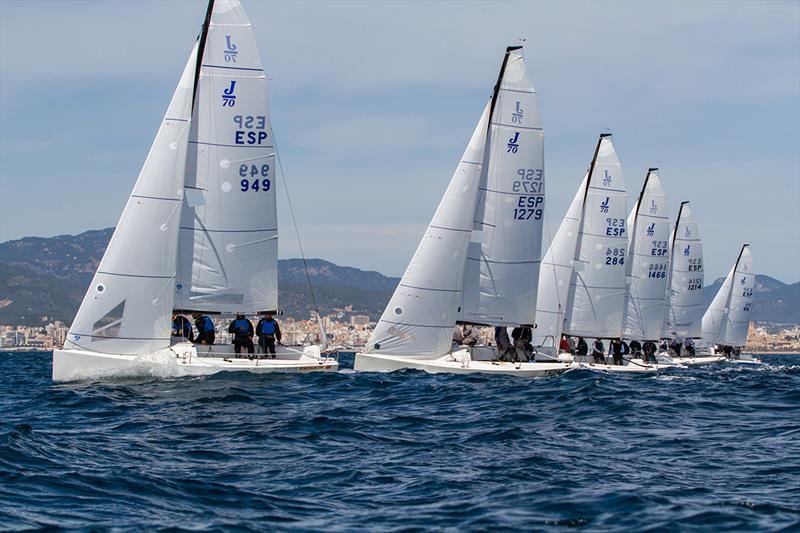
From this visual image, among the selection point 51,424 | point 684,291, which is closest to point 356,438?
point 51,424

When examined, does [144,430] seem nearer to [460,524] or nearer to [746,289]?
[460,524]

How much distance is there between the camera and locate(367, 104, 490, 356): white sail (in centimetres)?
3056

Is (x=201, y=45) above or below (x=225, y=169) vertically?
above

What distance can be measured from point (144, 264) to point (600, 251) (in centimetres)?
2105

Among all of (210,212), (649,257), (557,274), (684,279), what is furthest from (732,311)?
(210,212)

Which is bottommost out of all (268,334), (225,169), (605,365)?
(605,365)

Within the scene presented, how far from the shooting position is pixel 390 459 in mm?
14625

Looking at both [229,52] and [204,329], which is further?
[204,329]

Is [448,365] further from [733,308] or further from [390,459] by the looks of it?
[733,308]

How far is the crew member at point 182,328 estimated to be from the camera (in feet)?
91.1

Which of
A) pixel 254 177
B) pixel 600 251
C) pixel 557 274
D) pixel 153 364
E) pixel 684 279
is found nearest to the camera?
pixel 153 364

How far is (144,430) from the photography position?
17.1 metres

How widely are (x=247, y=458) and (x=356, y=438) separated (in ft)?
8.10

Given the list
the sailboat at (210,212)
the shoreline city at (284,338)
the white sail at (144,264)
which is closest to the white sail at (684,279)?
the sailboat at (210,212)
